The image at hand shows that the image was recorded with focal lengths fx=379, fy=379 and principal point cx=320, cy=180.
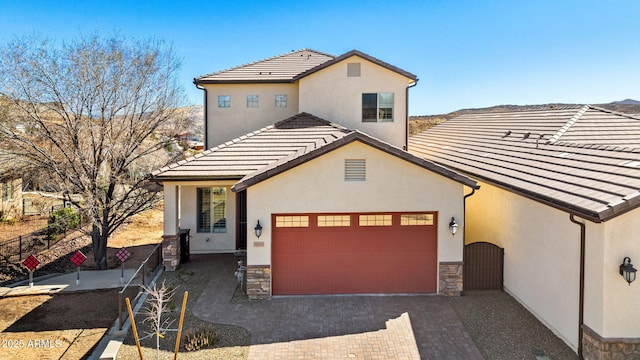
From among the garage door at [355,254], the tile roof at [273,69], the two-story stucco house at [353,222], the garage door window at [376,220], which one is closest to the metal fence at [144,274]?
the two-story stucco house at [353,222]

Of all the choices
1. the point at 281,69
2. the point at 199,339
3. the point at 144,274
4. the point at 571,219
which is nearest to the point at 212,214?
the point at 144,274

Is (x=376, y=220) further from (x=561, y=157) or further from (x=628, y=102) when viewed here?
(x=628, y=102)

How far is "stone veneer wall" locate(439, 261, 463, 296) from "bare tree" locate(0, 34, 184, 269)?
37.3 feet

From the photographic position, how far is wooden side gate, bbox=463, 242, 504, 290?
1095 centimetres

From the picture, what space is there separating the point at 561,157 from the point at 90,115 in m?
16.3

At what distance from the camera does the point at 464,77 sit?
4206 centimetres

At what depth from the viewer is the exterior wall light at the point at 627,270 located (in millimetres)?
6645

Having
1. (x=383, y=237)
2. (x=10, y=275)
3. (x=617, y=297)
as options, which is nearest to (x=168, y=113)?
(x=10, y=275)

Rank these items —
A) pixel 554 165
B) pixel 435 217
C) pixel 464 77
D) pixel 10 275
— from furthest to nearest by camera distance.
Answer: pixel 464 77
pixel 10 275
pixel 435 217
pixel 554 165

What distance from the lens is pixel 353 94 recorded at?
53.5 feet

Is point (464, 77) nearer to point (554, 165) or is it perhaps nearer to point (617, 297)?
point (554, 165)

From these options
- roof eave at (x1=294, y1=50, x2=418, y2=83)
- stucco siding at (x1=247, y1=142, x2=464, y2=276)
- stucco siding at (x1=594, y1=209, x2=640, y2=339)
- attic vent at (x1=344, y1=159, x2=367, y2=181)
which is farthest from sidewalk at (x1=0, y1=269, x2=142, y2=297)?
stucco siding at (x1=594, y1=209, x2=640, y2=339)

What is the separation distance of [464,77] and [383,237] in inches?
1447

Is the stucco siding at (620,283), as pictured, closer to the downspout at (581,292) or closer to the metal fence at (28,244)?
the downspout at (581,292)
